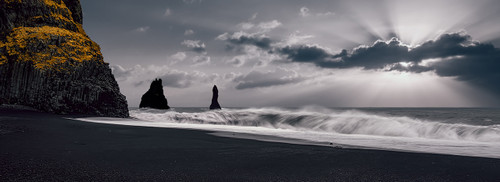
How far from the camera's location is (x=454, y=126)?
1307 centimetres

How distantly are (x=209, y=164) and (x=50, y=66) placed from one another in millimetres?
15779

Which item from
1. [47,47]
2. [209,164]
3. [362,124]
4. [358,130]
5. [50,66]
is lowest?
[209,164]

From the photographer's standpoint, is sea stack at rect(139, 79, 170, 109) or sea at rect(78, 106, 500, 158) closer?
sea at rect(78, 106, 500, 158)

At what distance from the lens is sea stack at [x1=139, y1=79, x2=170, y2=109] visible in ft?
197

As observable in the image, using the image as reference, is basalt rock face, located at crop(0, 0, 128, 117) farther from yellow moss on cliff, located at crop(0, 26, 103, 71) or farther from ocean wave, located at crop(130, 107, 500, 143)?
ocean wave, located at crop(130, 107, 500, 143)

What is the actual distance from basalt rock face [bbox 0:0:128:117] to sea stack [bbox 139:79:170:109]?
4278 centimetres

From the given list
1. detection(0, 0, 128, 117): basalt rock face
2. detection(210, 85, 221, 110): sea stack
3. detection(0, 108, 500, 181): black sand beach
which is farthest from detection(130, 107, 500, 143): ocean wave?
detection(210, 85, 221, 110): sea stack

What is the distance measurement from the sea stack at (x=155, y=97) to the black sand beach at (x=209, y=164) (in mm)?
56336

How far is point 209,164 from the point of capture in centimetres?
436

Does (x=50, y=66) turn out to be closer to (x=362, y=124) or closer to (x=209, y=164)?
(x=209, y=164)

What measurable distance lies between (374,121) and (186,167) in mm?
13883

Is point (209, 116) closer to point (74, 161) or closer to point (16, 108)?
point (16, 108)

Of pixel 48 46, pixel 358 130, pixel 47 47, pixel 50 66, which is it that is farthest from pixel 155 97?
pixel 358 130

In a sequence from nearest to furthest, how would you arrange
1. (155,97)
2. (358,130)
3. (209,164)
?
(209,164) → (358,130) → (155,97)
